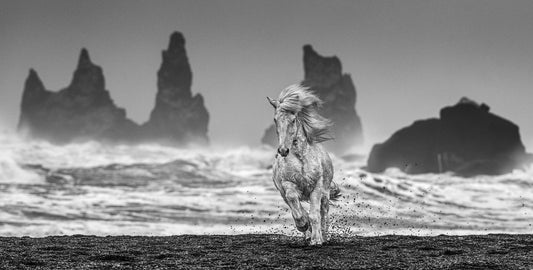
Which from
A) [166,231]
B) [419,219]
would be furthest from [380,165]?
[166,231]

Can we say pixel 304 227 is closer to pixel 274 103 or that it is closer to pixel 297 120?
pixel 297 120

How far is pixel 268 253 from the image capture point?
13.7m

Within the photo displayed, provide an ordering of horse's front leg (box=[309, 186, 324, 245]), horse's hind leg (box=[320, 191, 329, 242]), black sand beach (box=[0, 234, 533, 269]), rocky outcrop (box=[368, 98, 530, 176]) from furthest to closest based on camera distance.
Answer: rocky outcrop (box=[368, 98, 530, 176]) → horse's hind leg (box=[320, 191, 329, 242]) → horse's front leg (box=[309, 186, 324, 245]) → black sand beach (box=[0, 234, 533, 269])

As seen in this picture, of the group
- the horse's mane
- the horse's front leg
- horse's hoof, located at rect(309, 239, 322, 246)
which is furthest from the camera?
horse's hoof, located at rect(309, 239, 322, 246)

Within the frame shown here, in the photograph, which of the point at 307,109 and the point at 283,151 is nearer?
the point at 283,151

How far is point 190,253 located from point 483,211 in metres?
59.5

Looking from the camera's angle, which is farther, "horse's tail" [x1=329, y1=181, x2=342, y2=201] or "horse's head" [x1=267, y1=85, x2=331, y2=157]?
"horse's tail" [x1=329, y1=181, x2=342, y2=201]

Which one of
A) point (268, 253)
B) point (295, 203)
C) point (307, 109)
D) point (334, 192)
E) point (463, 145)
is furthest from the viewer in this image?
point (463, 145)

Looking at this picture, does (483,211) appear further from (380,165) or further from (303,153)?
(380,165)

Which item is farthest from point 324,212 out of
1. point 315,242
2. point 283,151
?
point 283,151

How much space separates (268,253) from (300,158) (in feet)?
6.23

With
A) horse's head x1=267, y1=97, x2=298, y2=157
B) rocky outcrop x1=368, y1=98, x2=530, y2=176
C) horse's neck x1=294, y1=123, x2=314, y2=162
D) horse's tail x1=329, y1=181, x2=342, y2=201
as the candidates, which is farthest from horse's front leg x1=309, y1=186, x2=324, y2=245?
rocky outcrop x1=368, y1=98, x2=530, y2=176

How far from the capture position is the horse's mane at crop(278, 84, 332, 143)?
13.3 meters

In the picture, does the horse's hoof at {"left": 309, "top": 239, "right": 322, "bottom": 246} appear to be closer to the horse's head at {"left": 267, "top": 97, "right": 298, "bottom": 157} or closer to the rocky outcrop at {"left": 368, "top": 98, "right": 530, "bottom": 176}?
the horse's head at {"left": 267, "top": 97, "right": 298, "bottom": 157}
